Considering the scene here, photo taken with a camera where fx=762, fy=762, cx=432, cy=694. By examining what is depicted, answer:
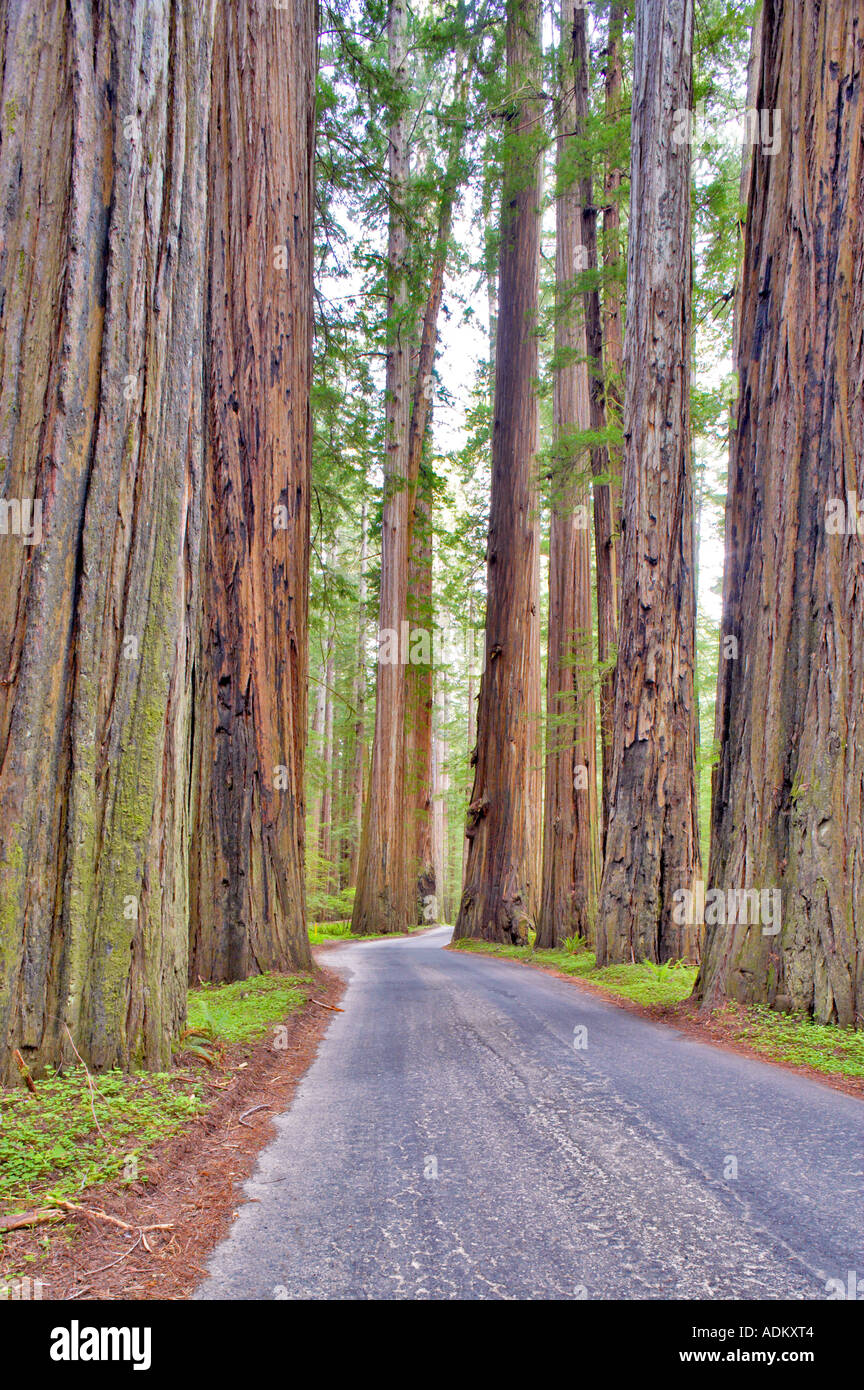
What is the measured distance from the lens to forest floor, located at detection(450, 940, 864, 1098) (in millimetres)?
3740

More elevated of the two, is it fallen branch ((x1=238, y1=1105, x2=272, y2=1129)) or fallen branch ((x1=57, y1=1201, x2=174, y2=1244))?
fallen branch ((x1=57, y1=1201, x2=174, y2=1244))

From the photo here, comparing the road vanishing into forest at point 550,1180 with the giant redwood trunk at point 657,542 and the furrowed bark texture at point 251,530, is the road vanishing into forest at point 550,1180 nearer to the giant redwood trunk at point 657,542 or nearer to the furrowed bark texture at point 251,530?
the furrowed bark texture at point 251,530

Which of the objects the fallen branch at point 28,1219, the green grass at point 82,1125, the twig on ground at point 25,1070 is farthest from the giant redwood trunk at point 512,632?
the fallen branch at point 28,1219

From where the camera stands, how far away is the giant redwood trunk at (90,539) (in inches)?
114

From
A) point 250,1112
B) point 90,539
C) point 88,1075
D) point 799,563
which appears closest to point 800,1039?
point 799,563

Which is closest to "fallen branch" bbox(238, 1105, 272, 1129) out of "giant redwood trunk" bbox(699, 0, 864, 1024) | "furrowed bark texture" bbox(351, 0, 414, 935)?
"giant redwood trunk" bbox(699, 0, 864, 1024)

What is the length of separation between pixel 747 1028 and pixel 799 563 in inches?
112

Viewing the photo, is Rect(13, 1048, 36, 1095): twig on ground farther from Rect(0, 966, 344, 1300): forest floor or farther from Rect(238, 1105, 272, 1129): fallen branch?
Rect(238, 1105, 272, 1129): fallen branch

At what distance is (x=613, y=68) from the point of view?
426 inches

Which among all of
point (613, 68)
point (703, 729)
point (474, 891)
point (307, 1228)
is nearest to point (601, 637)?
point (474, 891)

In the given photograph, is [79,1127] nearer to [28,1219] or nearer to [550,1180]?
[28,1219]

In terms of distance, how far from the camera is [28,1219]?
1922mm

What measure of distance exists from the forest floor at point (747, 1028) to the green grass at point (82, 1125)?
2.85 metres

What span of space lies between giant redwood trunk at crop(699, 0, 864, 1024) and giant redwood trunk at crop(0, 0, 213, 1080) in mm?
3493
